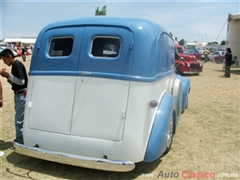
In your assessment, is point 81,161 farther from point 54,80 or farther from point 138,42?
point 138,42

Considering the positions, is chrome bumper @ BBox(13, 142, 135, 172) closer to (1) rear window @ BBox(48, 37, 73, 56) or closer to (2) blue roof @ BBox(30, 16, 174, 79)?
(2) blue roof @ BBox(30, 16, 174, 79)

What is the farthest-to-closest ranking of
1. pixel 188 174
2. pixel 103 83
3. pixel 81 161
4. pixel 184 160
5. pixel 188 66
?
pixel 188 66, pixel 184 160, pixel 188 174, pixel 103 83, pixel 81 161

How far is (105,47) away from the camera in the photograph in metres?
3.08

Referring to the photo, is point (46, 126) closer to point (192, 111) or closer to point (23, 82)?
point (23, 82)

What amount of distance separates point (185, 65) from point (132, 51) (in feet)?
40.2

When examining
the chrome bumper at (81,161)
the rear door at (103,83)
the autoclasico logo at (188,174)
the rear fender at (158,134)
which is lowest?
the autoclasico logo at (188,174)

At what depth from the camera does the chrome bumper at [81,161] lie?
2.72m

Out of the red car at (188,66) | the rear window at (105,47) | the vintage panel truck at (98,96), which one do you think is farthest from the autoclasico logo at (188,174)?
the red car at (188,66)

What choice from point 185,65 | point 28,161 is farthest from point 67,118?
point 185,65

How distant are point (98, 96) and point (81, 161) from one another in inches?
32.6

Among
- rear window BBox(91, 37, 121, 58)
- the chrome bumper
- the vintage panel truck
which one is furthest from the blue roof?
the chrome bumper

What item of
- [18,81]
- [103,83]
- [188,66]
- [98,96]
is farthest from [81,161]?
[188,66]

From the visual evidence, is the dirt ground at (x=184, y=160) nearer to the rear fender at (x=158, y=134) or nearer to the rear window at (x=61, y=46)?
the rear fender at (x=158, y=134)

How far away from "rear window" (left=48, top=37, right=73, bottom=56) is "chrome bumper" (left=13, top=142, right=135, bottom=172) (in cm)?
135
